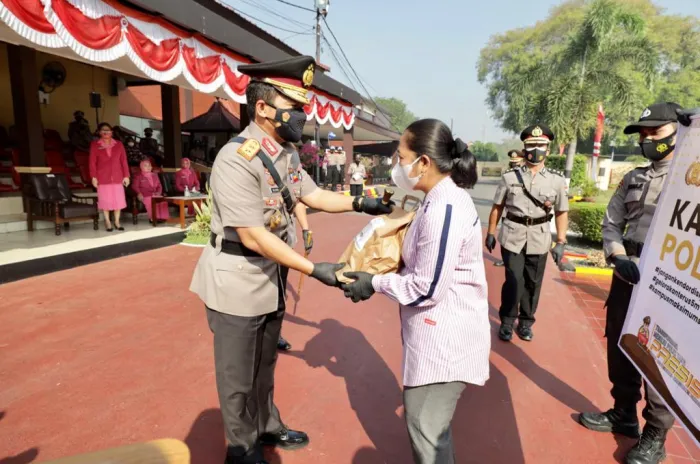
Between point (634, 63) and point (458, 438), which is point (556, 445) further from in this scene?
point (634, 63)

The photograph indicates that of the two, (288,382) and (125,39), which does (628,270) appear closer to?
(288,382)

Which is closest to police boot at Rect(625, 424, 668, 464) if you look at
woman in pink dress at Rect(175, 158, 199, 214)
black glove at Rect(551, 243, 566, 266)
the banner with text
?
the banner with text

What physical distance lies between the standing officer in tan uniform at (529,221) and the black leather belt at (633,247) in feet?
3.76

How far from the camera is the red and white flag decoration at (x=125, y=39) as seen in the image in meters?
3.90

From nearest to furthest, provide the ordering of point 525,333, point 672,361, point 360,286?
point 672,361 < point 360,286 < point 525,333

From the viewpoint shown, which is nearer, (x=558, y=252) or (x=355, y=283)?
(x=355, y=283)

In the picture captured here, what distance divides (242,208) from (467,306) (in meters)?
0.99

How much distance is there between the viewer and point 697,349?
Answer: 1142 millimetres

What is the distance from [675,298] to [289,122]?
1616 millimetres

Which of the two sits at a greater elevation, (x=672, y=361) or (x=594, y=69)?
(x=594, y=69)

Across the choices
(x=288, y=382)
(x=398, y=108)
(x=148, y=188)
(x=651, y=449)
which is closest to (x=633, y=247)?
(x=651, y=449)

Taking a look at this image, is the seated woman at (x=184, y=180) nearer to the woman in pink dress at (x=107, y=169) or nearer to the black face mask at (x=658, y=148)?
the woman in pink dress at (x=107, y=169)

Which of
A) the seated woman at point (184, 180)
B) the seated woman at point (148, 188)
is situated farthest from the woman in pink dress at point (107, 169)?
the seated woman at point (184, 180)

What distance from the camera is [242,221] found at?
1692mm
